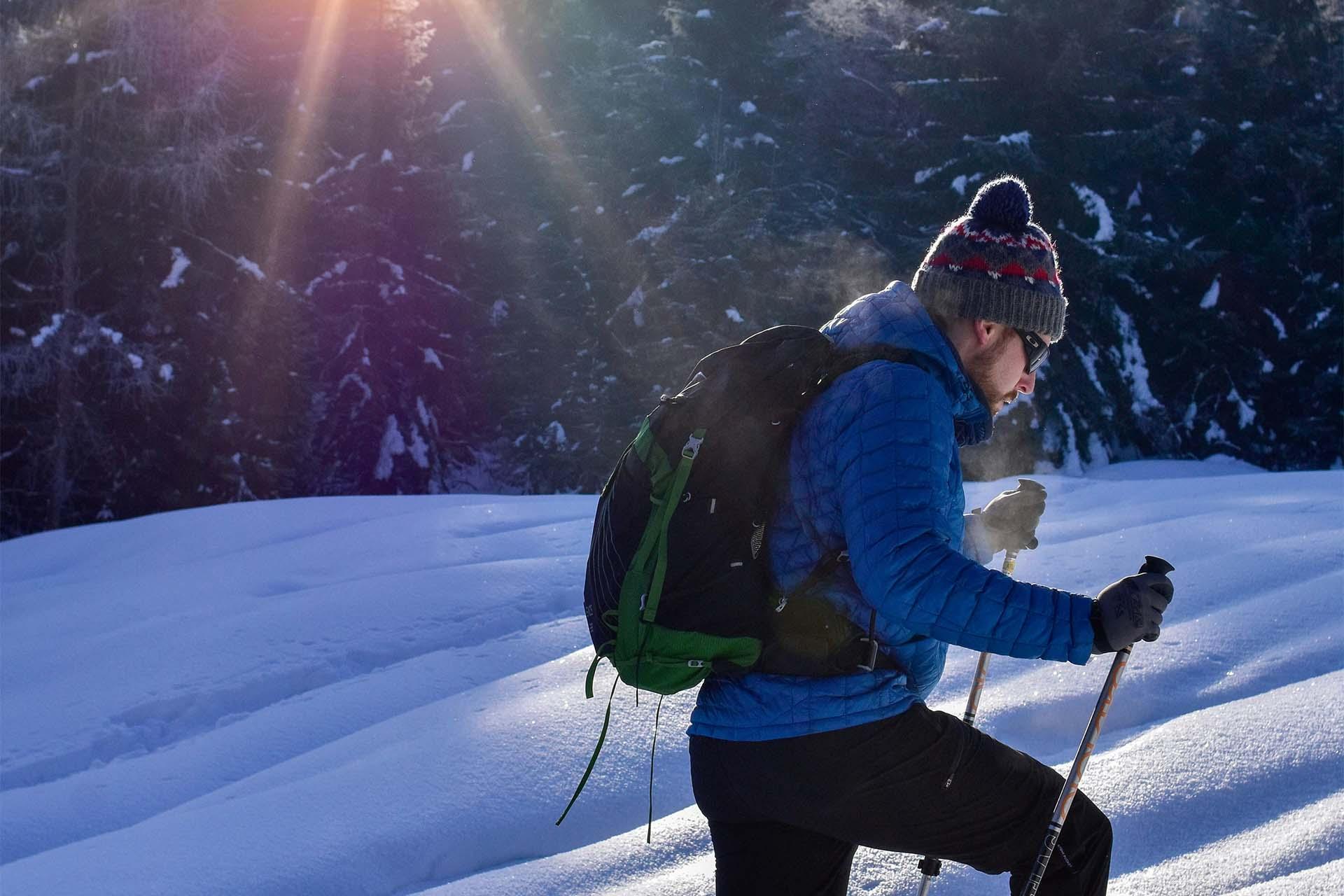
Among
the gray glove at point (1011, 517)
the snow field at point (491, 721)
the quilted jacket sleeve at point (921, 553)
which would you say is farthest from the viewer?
the snow field at point (491, 721)

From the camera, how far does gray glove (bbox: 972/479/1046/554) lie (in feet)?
8.41

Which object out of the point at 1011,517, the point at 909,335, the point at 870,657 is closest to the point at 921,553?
Result: the point at 870,657

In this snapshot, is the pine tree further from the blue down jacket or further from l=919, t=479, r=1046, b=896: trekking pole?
the blue down jacket

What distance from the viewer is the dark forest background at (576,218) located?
15055 millimetres

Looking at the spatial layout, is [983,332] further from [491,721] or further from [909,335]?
[491,721]

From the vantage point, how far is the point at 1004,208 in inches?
79.6

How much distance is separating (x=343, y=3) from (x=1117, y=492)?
14.1 m

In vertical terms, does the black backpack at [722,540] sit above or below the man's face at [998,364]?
below

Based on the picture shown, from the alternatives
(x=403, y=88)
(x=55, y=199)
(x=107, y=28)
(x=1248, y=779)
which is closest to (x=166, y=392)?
(x=55, y=199)

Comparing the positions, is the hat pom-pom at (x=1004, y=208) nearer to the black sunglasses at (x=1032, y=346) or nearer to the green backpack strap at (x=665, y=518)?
the black sunglasses at (x=1032, y=346)

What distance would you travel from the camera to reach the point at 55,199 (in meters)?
15.1

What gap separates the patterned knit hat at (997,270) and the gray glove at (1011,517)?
24.0 inches

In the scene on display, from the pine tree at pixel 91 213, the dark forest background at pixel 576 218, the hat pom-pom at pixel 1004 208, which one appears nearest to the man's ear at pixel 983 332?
the hat pom-pom at pixel 1004 208

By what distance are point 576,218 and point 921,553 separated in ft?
58.1
